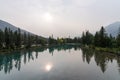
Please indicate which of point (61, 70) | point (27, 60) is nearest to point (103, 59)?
point (61, 70)

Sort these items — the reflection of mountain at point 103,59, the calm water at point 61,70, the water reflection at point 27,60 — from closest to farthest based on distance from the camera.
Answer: the calm water at point 61,70 → the water reflection at point 27,60 → the reflection of mountain at point 103,59

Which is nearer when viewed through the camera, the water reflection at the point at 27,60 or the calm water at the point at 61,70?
the calm water at the point at 61,70

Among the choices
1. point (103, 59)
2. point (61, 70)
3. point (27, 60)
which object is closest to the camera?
point (61, 70)

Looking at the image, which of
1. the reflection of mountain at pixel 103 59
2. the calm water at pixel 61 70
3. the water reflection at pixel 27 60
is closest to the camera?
the calm water at pixel 61 70

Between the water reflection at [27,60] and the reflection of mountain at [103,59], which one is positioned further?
the reflection of mountain at [103,59]

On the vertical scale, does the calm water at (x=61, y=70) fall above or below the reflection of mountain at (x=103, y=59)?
below

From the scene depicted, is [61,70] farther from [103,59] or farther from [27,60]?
[27,60]

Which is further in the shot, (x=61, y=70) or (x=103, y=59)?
(x=103, y=59)

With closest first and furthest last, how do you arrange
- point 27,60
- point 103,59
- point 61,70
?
point 61,70, point 103,59, point 27,60

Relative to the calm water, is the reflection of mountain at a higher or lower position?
higher

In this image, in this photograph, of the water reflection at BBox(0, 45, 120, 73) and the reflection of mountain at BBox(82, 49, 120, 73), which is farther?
the reflection of mountain at BBox(82, 49, 120, 73)

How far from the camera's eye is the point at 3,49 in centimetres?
7150

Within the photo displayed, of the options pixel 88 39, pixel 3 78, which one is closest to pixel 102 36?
pixel 88 39

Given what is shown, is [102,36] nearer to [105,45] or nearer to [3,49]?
[105,45]
